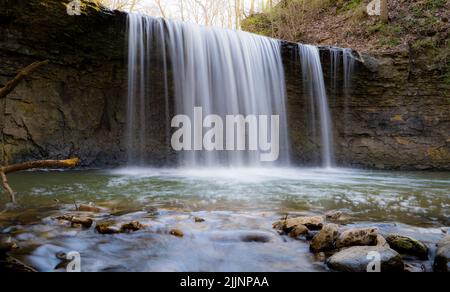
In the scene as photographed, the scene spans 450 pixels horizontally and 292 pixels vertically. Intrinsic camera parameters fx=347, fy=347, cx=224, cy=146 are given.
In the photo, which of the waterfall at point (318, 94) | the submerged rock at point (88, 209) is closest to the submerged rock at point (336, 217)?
the submerged rock at point (88, 209)

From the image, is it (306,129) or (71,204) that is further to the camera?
(306,129)

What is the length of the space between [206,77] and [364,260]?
7981 millimetres

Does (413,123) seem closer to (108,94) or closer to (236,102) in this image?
(236,102)

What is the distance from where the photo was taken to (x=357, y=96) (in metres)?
11.0

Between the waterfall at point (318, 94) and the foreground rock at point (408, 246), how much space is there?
8395mm

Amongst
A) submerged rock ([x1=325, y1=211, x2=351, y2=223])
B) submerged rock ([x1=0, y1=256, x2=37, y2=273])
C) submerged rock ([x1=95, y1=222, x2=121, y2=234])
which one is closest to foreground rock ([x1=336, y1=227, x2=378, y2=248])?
submerged rock ([x1=325, y1=211, x2=351, y2=223])

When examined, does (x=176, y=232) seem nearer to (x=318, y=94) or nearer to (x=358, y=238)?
(x=358, y=238)

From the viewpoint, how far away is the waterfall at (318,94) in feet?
34.0

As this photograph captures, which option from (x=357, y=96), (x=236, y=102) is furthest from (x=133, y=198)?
(x=357, y=96)

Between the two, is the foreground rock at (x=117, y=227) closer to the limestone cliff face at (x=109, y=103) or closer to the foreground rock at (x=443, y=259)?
the foreground rock at (x=443, y=259)

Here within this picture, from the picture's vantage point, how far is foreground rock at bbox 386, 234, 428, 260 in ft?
8.20

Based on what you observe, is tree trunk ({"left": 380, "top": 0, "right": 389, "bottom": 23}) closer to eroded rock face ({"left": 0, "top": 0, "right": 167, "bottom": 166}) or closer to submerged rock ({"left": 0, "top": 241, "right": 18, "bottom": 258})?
eroded rock face ({"left": 0, "top": 0, "right": 167, "bottom": 166})

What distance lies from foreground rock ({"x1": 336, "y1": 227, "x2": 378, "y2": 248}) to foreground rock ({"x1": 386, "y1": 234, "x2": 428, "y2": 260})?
0.47ft

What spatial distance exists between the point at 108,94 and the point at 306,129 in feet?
20.1
